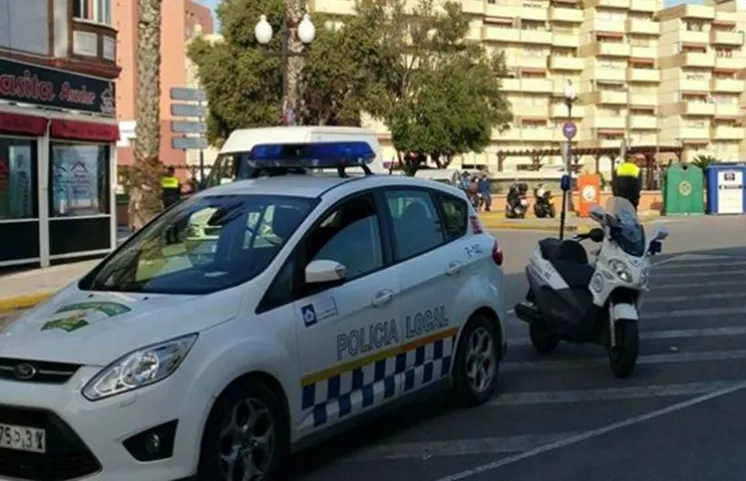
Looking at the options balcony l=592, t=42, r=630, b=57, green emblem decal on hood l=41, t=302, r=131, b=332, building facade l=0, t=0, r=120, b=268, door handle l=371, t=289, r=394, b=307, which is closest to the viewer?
green emblem decal on hood l=41, t=302, r=131, b=332

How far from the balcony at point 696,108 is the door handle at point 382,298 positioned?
297ft

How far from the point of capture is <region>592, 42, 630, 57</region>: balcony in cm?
9025

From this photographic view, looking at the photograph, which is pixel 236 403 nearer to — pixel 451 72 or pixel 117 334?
pixel 117 334

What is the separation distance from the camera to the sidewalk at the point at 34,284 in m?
13.7

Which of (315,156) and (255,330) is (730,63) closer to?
(315,156)

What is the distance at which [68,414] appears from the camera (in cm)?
440

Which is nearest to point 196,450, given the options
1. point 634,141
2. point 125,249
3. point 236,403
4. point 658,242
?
point 236,403

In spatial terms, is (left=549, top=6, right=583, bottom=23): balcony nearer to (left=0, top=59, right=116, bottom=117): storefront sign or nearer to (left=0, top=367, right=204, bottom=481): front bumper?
(left=0, top=59, right=116, bottom=117): storefront sign

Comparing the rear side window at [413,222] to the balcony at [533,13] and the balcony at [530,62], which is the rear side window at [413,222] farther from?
the balcony at [533,13]

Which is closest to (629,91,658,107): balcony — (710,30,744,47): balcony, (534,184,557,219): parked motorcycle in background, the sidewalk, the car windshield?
(710,30,744,47): balcony

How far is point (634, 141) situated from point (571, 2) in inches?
557

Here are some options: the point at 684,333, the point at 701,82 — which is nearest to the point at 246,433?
the point at 684,333

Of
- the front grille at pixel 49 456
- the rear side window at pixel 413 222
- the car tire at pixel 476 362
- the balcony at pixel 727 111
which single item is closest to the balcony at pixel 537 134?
the balcony at pixel 727 111

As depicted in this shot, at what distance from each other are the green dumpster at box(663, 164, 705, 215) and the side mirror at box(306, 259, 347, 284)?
31.3m
